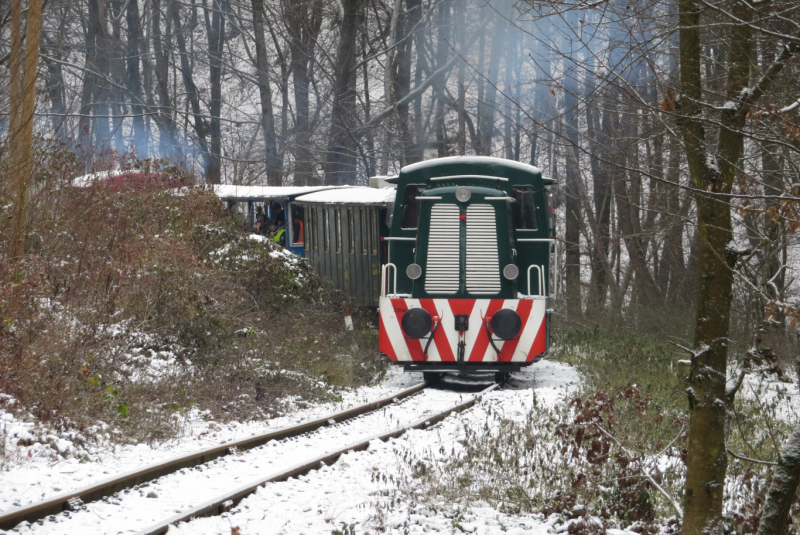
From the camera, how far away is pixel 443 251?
35.6 feet

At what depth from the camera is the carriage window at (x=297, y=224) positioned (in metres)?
20.0

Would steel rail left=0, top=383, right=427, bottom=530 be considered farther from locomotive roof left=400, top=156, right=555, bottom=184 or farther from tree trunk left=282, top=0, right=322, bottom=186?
tree trunk left=282, top=0, right=322, bottom=186

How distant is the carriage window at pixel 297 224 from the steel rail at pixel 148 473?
11.4 meters

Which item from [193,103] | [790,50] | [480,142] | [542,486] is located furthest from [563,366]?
[193,103]

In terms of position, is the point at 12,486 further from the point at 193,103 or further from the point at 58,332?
the point at 193,103

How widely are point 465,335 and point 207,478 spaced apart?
16.7 ft

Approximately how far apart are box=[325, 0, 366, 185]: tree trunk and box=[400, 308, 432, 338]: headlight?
18.3 metres

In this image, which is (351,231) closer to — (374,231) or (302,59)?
(374,231)

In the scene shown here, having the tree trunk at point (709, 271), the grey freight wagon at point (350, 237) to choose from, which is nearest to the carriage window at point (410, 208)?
the grey freight wagon at point (350, 237)

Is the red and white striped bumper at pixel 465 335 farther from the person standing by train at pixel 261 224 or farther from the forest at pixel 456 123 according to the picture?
the person standing by train at pixel 261 224

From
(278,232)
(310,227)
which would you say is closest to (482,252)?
(310,227)

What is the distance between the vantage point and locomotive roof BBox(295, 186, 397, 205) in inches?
625

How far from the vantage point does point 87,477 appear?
6000 millimetres

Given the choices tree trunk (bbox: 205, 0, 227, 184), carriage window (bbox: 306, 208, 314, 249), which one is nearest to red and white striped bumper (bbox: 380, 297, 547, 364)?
carriage window (bbox: 306, 208, 314, 249)
